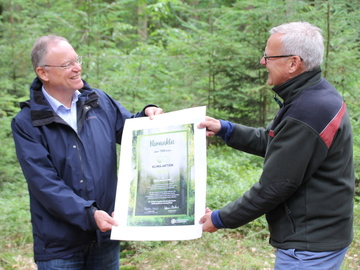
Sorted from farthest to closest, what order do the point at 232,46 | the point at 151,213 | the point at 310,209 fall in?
the point at 232,46
the point at 151,213
the point at 310,209

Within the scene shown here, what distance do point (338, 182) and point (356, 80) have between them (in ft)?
20.5

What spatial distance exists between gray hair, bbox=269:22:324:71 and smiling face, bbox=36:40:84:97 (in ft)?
4.44

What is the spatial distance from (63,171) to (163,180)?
0.62m

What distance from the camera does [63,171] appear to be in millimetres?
2312

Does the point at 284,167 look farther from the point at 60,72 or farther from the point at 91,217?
the point at 60,72

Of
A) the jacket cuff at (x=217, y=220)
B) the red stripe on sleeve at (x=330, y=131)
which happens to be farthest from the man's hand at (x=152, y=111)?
the red stripe on sleeve at (x=330, y=131)

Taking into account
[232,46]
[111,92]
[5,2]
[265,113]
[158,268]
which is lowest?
[158,268]

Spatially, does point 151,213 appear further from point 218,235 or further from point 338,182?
point 218,235

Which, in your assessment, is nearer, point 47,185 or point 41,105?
point 47,185

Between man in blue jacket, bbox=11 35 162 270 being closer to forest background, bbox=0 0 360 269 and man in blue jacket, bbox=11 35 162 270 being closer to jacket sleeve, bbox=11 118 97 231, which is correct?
jacket sleeve, bbox=11 118 97 231

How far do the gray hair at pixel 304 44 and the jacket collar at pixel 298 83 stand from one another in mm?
40

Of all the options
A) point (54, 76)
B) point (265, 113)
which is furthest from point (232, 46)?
point (54, 76)

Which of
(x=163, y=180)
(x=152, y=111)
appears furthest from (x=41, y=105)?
(x=163, y=180)

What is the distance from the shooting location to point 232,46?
29.8ft
